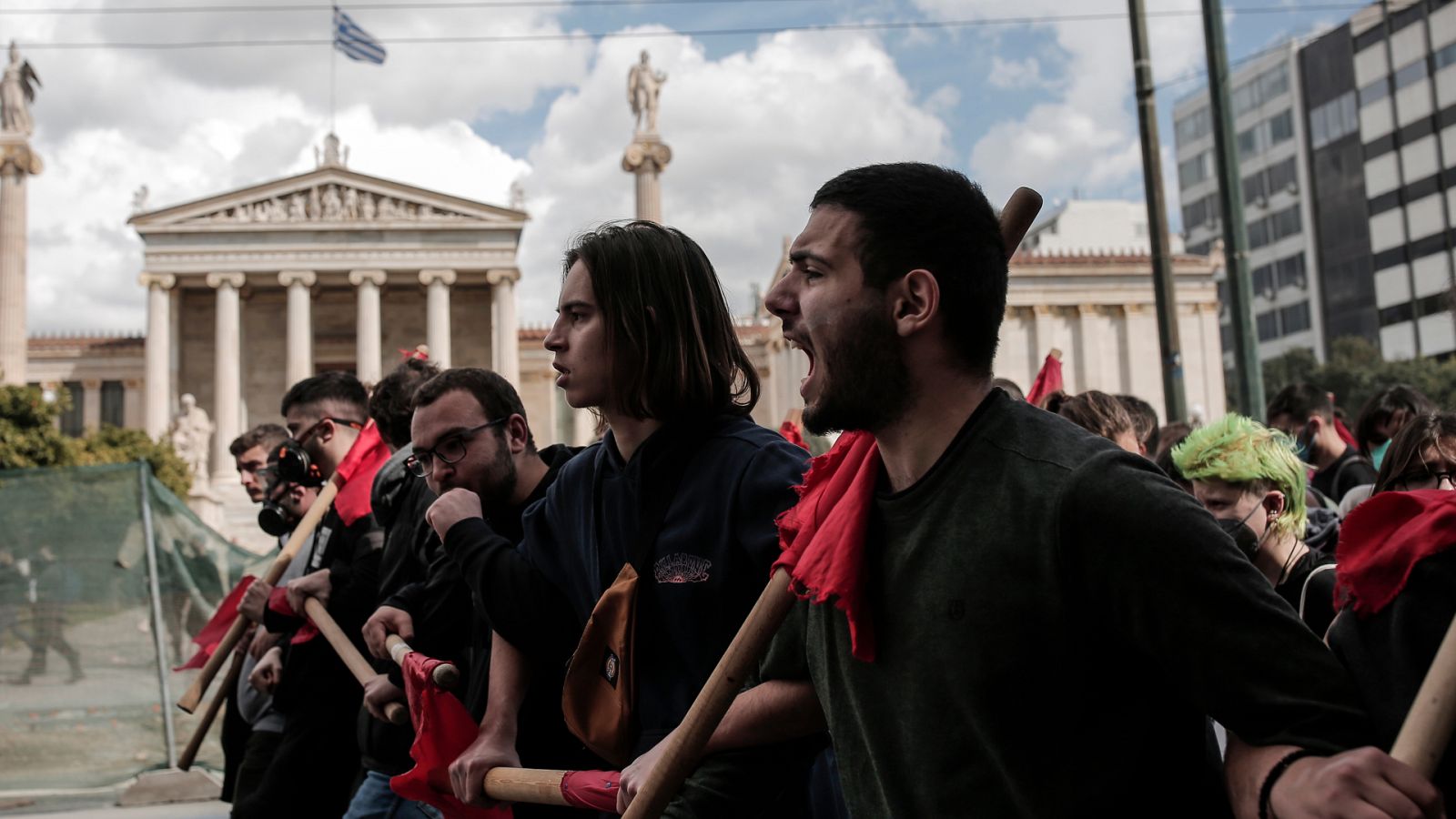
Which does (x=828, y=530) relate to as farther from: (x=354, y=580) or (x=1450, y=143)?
(x=1450, y=143)

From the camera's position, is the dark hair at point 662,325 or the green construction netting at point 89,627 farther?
the green construction netting at point 89,627

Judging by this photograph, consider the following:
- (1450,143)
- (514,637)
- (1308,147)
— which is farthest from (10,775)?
(1308,147)

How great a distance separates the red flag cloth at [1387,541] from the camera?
1.75 metres

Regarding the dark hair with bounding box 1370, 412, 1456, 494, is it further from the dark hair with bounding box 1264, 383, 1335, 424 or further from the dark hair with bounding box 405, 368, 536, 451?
the dark hair with bounding box 1264, 383, 1335, 424

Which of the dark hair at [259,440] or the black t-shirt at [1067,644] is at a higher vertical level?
the dark hair at [259,440]

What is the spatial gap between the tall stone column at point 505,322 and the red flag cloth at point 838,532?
171ft

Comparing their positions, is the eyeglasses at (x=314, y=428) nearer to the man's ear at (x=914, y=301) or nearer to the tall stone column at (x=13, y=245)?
the man's ear at (x=914, y=301)

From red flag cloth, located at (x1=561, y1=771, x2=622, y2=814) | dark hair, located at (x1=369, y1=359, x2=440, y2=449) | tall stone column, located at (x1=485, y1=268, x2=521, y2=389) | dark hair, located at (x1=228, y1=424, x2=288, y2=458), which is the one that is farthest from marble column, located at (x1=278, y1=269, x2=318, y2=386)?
red flag cloth, located at (x1=561, y1=771, x2=622, y2=814)

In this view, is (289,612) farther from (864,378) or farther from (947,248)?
(947,248)

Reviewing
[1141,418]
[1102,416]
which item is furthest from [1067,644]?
[1141,418]

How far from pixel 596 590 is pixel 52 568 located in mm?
8074

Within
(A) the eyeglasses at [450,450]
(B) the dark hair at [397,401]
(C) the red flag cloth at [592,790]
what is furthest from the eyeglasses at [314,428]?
(C) the red flag cloth at [592,790]

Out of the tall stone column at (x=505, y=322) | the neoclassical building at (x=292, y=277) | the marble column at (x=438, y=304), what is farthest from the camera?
the marble column at (x=438, y=304)

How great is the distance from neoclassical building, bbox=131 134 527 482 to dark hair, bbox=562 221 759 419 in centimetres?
4976
